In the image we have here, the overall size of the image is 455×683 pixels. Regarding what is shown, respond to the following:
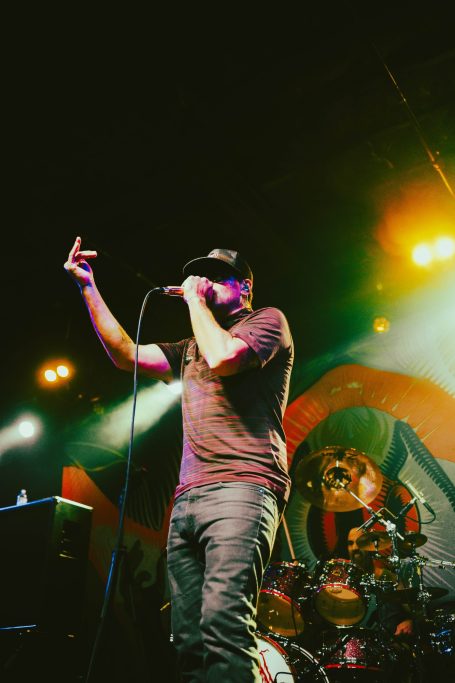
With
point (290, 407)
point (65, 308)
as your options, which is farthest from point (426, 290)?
point (65, 308)

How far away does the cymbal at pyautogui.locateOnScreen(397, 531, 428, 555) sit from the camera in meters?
3.88

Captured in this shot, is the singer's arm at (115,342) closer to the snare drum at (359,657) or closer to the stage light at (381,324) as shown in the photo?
the snare drum at (359,657)

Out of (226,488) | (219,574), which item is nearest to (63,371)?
(226,488)

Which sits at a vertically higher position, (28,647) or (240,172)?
(240,172)

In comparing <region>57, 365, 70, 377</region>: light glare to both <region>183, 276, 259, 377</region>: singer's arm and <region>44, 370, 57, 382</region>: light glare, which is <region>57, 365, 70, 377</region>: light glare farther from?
<region>183, 276, 259, 377</region>: singer's arm

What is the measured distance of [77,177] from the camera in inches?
195

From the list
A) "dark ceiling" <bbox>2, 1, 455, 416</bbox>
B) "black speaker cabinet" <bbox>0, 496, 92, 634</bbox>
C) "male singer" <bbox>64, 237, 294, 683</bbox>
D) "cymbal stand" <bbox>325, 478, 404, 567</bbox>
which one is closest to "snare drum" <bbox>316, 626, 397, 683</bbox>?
"cymbal stand" <bbox>325, 478, 404, 567</bbox>

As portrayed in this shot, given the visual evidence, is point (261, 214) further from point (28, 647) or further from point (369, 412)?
point (28, 647)

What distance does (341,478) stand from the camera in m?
4.29

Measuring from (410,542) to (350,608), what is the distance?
691 millimetres

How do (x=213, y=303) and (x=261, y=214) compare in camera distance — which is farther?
(x=261, y=214)

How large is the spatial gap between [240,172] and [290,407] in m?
2.51

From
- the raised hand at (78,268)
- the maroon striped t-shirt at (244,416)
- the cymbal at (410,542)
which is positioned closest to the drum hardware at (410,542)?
the cymbal at (410,542)

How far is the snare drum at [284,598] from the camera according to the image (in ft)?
13.2
